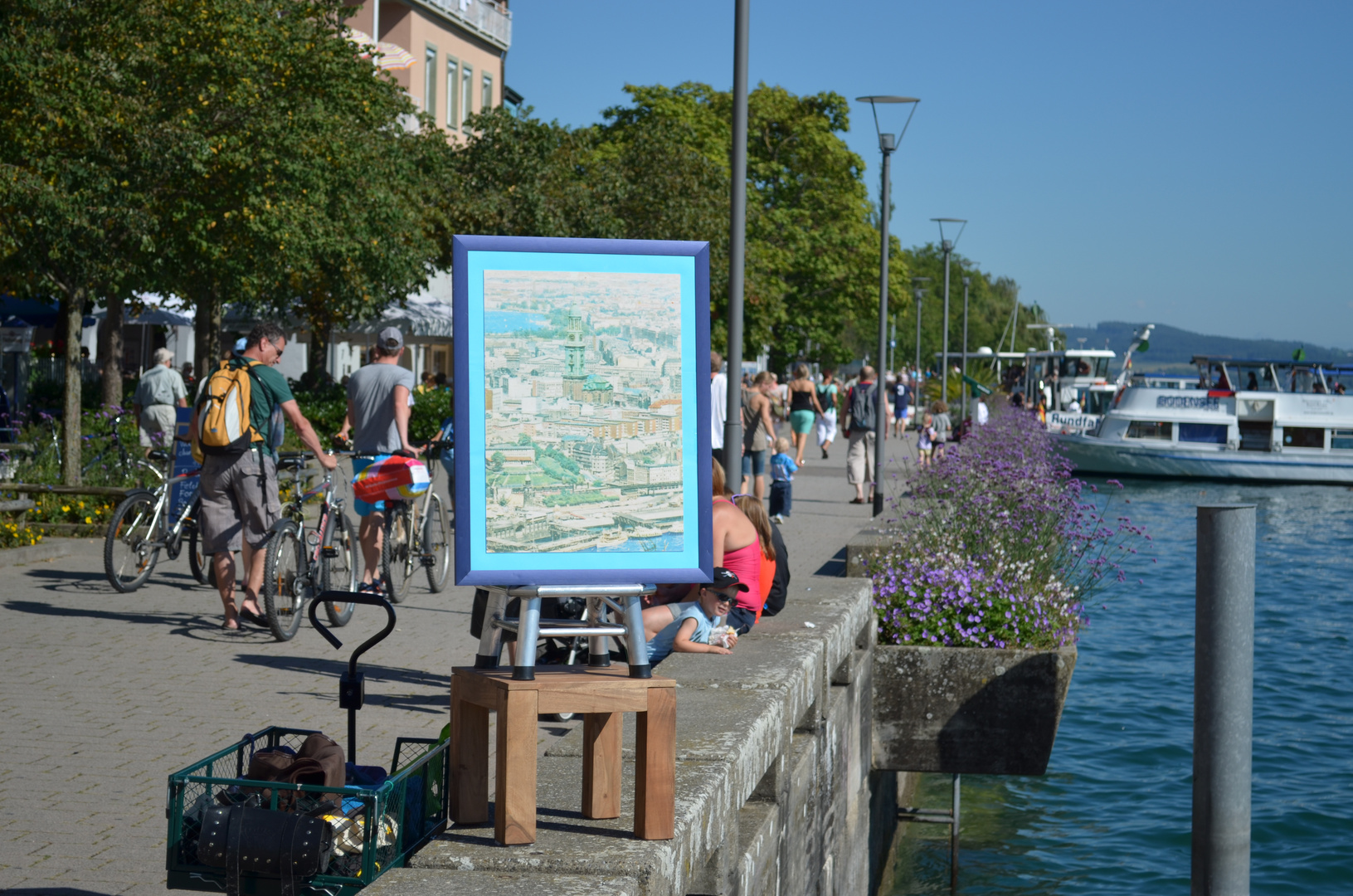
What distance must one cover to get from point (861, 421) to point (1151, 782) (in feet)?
32.3

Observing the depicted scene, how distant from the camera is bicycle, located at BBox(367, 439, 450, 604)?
11109mm

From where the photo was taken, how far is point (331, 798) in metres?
3.56

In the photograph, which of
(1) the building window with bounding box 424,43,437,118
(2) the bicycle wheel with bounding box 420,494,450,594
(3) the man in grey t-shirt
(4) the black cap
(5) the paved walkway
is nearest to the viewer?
(5) the paved walkway

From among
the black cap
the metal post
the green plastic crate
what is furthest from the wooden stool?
the metal post

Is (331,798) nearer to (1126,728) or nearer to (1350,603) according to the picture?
(1126,728)

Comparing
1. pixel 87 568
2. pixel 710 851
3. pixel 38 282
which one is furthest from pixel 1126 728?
pixel 38 282

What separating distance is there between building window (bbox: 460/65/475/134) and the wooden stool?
4605 centimetres

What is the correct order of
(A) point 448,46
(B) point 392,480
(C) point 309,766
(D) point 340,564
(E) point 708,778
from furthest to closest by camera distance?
1. (A) point 448,46
2. (B) point 392,480
3. (D) point 340,564
4. (E) point 708,778
5. (C) point 309,766

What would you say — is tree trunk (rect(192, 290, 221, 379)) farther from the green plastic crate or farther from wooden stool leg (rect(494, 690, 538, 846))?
wooden stool leg (rect(494, 690, 538, 846))

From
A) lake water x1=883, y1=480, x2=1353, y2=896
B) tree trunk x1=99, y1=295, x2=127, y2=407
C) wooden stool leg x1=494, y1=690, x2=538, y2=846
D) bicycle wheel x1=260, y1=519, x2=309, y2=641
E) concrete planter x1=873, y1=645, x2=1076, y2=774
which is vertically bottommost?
lake water x1=883, y1=480, x2=1353, y2=896

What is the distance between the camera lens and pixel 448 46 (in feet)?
155

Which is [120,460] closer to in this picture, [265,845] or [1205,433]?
[265,845]

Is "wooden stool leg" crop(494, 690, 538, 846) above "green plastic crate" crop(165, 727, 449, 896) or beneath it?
above

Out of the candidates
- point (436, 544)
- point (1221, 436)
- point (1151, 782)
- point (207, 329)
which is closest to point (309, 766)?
point (436, 544)
